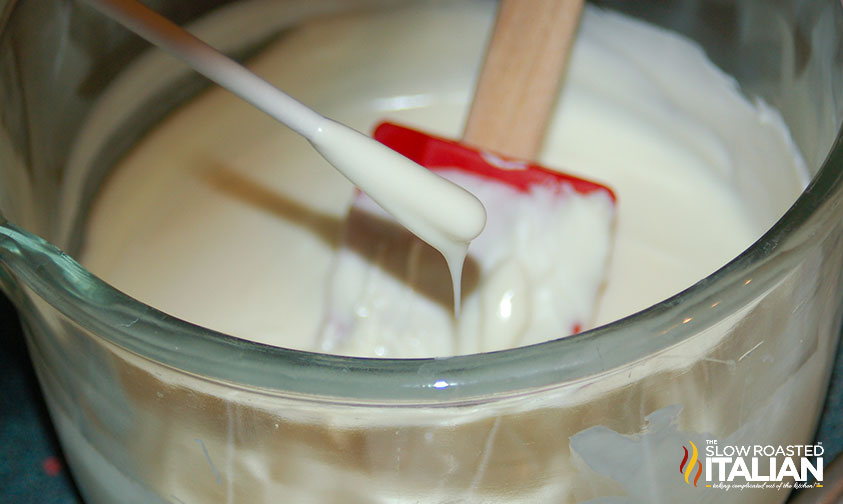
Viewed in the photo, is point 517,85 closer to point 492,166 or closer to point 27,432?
point 492,166

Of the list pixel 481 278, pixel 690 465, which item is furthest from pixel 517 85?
pixel 690 465

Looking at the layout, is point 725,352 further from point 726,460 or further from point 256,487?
point 256,487

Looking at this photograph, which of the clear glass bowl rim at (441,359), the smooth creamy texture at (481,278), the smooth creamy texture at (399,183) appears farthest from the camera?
the smooth creamy texture at (481,278)

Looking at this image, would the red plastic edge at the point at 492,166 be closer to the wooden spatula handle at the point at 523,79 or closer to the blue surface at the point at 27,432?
the wooden spatula handle at the point at 523,79

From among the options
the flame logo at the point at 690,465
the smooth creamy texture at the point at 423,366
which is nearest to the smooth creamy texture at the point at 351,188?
the smooth creamy texture at the point at 423,366

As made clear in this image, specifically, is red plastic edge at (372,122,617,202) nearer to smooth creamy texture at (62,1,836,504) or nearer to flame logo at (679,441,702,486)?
smooth creamy texture at (62,1,836,504)
